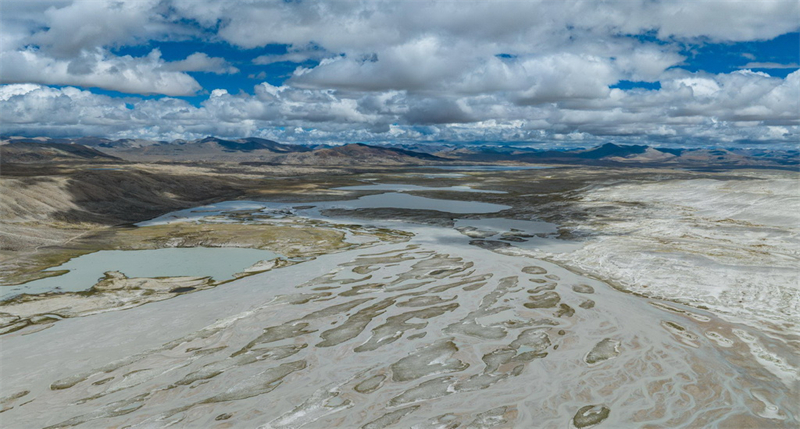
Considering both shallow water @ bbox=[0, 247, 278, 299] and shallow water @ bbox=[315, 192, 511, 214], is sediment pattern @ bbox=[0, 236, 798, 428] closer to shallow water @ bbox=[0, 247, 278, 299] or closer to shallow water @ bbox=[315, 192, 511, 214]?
shallow water @ bbox=[0, 247, 278, 299]

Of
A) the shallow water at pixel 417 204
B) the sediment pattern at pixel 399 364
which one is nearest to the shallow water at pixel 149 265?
the sediment pattern at pixel 399 364

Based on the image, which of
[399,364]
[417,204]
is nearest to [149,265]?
[399,364]

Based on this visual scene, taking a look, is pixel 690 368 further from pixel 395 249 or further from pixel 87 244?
pixel 87 244

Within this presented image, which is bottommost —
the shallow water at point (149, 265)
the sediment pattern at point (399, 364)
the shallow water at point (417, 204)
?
the sediment pattern at point (399, 364)

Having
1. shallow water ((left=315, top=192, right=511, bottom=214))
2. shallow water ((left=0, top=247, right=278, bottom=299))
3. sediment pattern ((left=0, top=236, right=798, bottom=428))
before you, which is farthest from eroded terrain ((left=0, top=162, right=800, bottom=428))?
shallow water ((left=315, top=192, right=511, bottom=214))

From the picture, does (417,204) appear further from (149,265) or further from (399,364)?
(399,364)

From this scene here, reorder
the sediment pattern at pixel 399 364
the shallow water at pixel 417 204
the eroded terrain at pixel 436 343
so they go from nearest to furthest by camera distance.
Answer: the sediment pattern at pixel 399 364 → the eroded terrain at pixel 436 343 → the shallow water at pixel 417 204

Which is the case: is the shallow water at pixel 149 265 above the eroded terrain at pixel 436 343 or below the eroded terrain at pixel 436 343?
above

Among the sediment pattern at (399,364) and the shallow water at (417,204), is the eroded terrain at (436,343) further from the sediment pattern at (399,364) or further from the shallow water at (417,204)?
the shallow water at (417,204)
